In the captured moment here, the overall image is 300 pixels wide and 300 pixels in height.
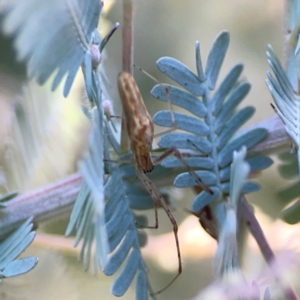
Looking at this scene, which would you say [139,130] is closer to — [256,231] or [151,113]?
[256,231]

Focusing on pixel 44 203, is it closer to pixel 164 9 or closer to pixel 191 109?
pixel 191 109

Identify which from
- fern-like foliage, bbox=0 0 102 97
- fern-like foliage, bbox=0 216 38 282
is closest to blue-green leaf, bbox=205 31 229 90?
fern-like foliage, bbox=0 0 102 97

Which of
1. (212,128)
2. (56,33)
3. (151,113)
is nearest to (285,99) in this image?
(212,128)

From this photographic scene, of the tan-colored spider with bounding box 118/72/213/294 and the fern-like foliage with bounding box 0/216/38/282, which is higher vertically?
the tan-colored spider with bounding box 118/72/213/294

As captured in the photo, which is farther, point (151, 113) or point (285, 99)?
point (151, 113)

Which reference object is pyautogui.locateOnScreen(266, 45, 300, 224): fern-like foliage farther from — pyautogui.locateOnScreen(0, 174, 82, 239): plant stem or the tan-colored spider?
pyautogui.locateOnScreen(0, 174, 82, 239): plant stem
